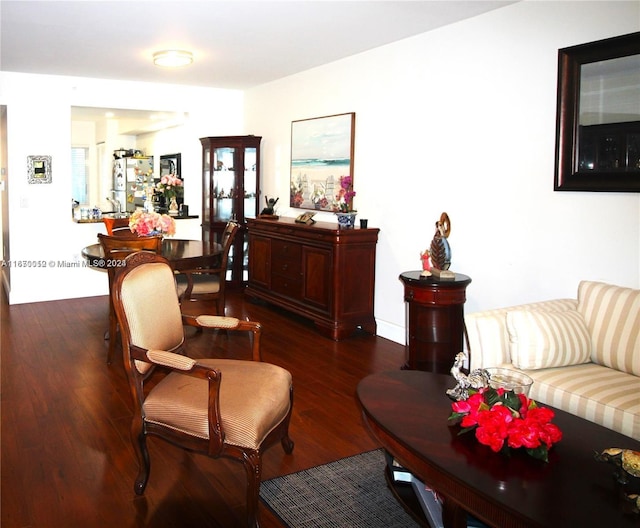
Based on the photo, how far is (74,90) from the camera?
21.1ft

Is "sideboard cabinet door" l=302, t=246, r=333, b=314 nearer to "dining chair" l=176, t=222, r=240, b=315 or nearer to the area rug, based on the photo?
"dining chair" l=176, t=222, r=240, b=315

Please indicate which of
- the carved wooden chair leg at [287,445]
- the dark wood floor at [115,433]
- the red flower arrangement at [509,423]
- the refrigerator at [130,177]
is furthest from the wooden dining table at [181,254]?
the refrigerator at [130,177]

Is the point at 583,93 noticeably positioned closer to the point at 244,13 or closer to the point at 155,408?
the point at 244,13

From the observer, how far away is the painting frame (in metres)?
6.27

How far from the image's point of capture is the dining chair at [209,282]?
4809mm

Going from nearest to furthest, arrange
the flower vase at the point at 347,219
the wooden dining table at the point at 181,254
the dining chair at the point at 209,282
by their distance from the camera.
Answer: the wooden dining table at the point at 181,254
the dining chair at the point at 209,282
the flower vase at the point at 347,219

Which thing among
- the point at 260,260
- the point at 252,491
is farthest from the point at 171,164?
the point at 252,491

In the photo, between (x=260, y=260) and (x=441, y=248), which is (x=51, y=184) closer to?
(x=260, y=260)

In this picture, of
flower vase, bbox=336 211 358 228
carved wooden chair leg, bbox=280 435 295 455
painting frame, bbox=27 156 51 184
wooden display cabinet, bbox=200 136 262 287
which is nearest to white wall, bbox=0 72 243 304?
painting frame, bbox=27 156 51 184

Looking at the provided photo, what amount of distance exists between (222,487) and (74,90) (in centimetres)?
538

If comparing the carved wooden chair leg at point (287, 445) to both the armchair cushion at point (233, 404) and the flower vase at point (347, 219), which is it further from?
the flower vase at point (347, 219)

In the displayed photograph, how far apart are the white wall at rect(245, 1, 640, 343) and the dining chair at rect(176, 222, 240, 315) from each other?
1.32m

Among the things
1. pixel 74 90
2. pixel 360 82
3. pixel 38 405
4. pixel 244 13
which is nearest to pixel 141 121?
pixel 74 90

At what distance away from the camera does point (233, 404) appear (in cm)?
231
